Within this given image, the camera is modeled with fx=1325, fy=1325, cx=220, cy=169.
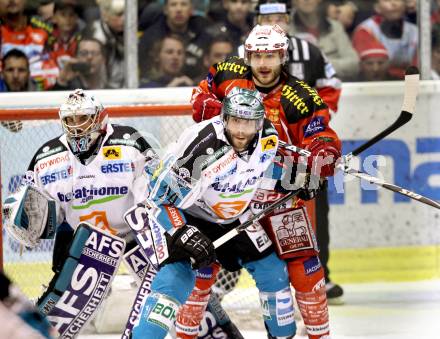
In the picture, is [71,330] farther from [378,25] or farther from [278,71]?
[378,25]

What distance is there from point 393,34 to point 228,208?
2.60 m

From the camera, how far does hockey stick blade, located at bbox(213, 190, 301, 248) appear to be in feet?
17.7

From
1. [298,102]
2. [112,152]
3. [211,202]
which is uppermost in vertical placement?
[298,102]

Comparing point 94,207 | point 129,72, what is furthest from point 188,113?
point 94,207

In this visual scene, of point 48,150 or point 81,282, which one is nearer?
point 81,282

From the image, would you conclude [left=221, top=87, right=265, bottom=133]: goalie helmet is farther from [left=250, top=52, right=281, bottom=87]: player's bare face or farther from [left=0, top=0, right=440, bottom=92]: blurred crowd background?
[left=0, top=0, right=440, bottom=92]: blurred crowd background

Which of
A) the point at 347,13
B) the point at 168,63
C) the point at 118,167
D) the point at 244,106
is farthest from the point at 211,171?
the point at 347,13

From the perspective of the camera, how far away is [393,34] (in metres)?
7.66

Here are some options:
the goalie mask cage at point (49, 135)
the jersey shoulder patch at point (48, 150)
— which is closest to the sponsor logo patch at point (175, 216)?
the jersey shoulder patch at point (48, 150)

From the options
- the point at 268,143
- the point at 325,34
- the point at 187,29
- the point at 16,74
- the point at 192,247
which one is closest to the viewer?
the point at 192,247

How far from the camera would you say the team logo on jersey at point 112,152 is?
574 centimetres

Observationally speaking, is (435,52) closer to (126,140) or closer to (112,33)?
(112,33)

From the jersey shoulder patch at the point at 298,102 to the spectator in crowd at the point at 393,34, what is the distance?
6.88ft

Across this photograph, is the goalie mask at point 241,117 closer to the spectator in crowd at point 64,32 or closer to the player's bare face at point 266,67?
the player's bare face at point 266,67
